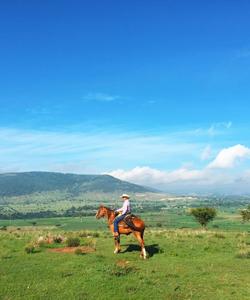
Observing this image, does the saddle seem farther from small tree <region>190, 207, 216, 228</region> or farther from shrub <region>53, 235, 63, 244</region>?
small tree <region>190, 207, 216, 228</region>

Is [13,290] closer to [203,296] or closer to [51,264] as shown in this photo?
[51,264]

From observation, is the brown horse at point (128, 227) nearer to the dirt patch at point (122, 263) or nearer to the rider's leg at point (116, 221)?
the rider's leg at point (116, 221)

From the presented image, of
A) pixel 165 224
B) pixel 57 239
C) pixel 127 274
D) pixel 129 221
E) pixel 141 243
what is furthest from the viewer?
pixel 165 224

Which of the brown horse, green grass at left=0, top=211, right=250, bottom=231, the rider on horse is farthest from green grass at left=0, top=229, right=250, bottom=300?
green grass at left=0, top=211, right=250, bottom=231

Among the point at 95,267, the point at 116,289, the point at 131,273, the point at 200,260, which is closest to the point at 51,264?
the point at 95,267

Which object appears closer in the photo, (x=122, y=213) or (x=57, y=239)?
(x=122, y=213)

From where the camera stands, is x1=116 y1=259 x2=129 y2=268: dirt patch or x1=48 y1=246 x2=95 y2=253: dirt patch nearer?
x1=116 y1=259 x2=129 y2=268: dirt patch

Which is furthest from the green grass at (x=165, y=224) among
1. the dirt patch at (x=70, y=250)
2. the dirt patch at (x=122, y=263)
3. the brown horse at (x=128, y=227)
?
the dirt patch at (x=122, y=263)

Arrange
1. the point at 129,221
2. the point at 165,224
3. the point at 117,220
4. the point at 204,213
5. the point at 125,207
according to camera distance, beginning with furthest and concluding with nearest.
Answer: the point at 165,224 → the point at 204,213 → the point at 117,220 → the point at 125,207 → the point at 129,221

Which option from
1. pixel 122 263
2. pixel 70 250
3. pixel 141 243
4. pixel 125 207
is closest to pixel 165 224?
pixel 70 250

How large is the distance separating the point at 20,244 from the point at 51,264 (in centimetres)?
961

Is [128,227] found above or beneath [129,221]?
beneath

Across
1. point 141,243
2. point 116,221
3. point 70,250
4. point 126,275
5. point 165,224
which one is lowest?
point 165,224

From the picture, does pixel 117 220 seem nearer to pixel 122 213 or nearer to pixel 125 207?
pixel 122 213
